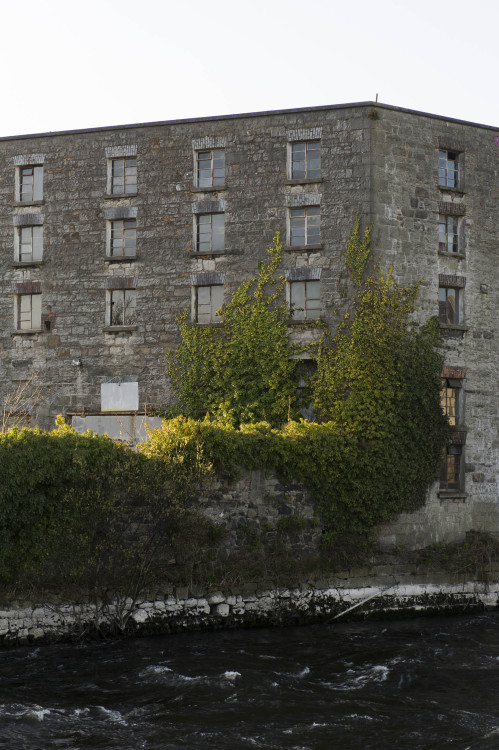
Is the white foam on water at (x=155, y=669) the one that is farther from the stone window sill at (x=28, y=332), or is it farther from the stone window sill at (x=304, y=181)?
the stone window sill at (x=304, y=181)

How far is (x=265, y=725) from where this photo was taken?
47.2 ft

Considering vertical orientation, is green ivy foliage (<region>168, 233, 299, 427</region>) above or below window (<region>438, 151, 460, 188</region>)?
below

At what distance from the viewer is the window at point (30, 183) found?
2961 centimetres

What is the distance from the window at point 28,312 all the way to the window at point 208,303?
17.8 feet

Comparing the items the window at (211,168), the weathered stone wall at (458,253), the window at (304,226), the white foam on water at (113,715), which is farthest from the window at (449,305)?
the white foam on water at (113,715)

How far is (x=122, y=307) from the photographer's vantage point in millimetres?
28781

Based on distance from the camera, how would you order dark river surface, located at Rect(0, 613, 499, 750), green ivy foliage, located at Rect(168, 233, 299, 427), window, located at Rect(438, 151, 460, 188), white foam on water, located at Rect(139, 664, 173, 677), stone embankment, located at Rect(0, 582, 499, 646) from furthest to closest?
window, located at Rect(438, 151, 460, 188), green ivy foliage, located at Rect(168, 233, 299, 427), stone embankment, located at Rect(0, 582, 499, 646), white foam on water, located at Rect(139, 664, 173, 677), dark river surface, located at Rect(0, 613, 499, 750)

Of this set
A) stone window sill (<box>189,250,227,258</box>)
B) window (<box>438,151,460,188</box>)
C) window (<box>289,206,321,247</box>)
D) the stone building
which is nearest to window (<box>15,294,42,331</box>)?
the stone building

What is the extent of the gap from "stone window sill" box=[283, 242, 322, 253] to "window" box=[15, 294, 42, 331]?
27.8 feet

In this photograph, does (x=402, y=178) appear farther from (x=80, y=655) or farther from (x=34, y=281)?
(x=80, y=655)

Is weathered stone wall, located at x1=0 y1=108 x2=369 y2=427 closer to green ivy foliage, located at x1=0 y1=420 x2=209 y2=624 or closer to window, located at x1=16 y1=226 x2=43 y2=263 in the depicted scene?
window, located at x1=16 y1=226 x2=43 y2=263

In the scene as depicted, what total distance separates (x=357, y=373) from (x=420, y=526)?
477 cm

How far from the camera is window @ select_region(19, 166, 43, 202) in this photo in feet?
97.1

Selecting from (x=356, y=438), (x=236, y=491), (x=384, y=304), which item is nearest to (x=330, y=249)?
(x=384, y=304)
